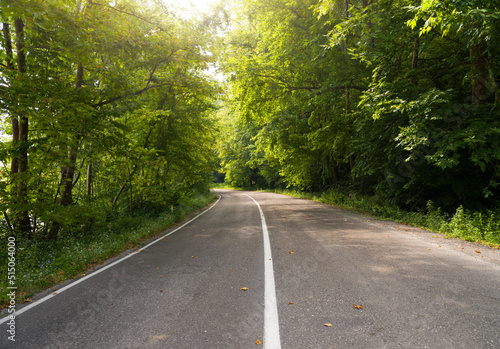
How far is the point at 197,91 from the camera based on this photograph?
763cm

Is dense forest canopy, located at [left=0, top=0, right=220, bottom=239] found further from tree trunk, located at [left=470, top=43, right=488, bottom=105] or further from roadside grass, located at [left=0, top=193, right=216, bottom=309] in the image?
tree trunk, located at [left=470, top=43, right=488, bottom=105]

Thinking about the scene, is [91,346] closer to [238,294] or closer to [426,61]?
[238,294]

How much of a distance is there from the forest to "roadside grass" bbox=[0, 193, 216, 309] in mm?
85

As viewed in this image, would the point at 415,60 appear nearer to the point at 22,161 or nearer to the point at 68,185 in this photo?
the point at 68,185

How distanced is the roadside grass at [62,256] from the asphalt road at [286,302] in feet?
1.95

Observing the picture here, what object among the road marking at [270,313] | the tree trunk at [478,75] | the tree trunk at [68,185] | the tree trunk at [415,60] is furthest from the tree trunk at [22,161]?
the tree trunk at [478,75]

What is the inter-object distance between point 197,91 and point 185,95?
25.8 inches

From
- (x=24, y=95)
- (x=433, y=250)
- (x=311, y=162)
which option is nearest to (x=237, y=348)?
(x=433, y=250)

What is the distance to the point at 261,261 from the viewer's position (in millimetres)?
4879

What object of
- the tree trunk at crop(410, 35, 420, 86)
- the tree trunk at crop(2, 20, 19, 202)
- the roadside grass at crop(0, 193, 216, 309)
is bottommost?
the roadside grass at crop(0, 193, 216, 309)

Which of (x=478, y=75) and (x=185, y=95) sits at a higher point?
(x=478, y=75)

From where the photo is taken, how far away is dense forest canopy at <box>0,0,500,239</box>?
561 cm

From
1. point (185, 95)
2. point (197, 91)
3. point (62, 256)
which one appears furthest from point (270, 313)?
point (185, 95)

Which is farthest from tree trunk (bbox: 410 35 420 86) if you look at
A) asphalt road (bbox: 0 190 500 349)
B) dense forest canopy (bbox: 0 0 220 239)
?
dense forest canopy (bbox: 0 0 220 239)
